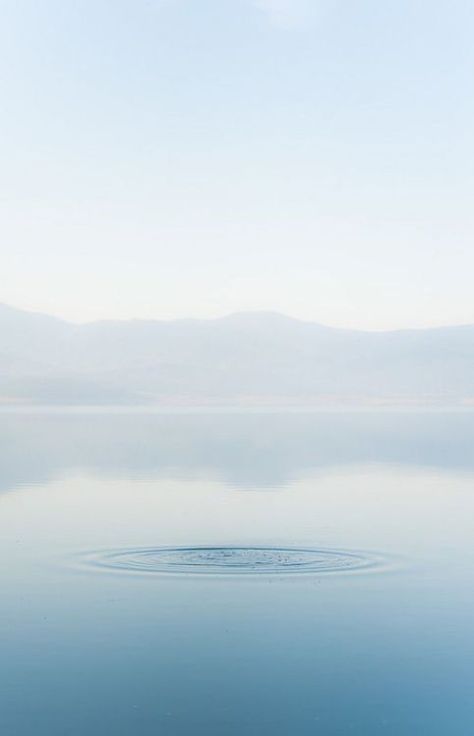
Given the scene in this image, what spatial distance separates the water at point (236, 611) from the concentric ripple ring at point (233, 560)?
90 millimetres

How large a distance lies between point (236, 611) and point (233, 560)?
583 cm

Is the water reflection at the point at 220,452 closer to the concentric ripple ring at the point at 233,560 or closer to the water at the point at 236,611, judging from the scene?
the water at the point at 236,611

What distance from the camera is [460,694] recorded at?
17891 mm

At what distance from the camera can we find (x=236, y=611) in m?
22.9

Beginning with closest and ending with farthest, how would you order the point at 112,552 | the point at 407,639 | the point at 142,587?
the point at 407,639, the point at 142,587, the point at 112,552

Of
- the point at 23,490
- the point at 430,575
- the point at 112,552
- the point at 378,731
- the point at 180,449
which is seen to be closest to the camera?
the point at 378,731

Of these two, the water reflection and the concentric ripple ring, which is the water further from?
the water reflection

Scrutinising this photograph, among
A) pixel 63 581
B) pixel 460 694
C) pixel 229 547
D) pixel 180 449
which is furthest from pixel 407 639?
pixel 180 449

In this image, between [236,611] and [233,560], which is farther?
[233,560]

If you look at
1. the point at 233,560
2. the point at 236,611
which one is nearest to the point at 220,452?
the point at 233,560

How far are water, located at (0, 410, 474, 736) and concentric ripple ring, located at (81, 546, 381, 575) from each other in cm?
9

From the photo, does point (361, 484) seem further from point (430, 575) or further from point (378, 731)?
point (378, 731)

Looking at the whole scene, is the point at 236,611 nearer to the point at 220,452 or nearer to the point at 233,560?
the point at 233,560

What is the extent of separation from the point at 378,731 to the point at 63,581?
11.1 meters
